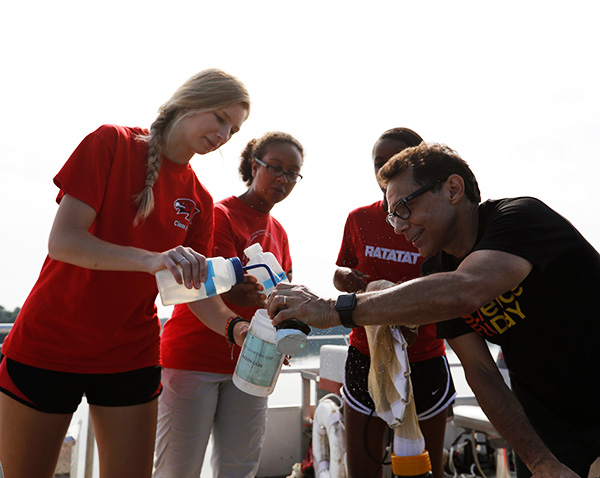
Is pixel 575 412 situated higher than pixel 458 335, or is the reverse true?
pixel 458 335

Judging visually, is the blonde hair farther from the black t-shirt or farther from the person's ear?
the black t-shirt

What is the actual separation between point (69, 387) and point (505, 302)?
61.3 inches

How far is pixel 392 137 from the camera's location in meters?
2.70

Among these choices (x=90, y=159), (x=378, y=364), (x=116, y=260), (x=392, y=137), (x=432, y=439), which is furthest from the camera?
(x=392, y=137)

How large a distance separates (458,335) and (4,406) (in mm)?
1688

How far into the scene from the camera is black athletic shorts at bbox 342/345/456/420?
243 cm

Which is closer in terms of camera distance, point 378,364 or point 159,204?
point 159,204

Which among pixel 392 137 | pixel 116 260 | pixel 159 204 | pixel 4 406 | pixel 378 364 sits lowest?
pixel 4 406

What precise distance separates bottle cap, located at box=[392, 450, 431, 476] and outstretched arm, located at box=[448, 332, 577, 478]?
0.32 m

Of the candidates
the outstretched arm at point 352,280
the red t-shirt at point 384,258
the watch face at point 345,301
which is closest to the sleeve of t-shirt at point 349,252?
the red t-shirt at point 384,258

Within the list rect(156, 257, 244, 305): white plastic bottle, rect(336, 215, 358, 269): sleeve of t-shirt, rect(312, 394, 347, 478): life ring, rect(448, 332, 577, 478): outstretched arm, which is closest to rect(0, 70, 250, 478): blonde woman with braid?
rect(156, 257, 244, 305): white plastic bottle

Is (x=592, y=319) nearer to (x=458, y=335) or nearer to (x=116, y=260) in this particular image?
(x=458, y=335)

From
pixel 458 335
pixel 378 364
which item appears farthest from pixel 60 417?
pixel 458 335

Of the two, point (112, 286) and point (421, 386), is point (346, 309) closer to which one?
point (112, 286)
